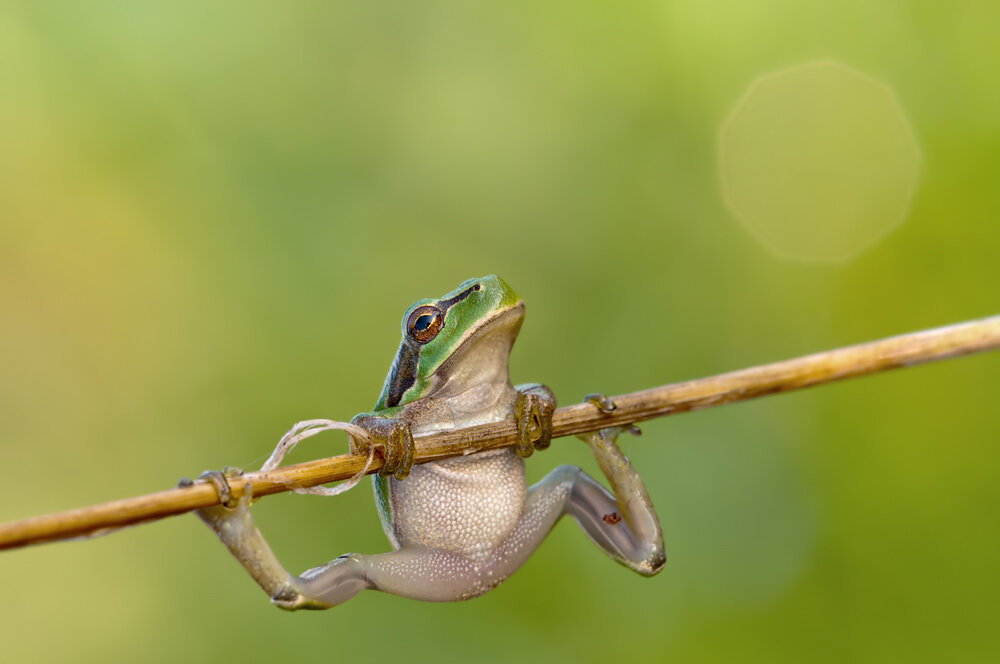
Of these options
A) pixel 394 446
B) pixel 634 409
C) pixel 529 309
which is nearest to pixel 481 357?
pixel 394 446

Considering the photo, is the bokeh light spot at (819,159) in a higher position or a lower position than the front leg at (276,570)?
lower

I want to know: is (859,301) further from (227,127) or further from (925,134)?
(227,127)

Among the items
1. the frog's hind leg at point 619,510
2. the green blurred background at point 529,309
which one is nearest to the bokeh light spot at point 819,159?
the green blurred background at point 529,309

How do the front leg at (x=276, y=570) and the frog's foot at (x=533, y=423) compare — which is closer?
the front leg at (x=276, y=570)

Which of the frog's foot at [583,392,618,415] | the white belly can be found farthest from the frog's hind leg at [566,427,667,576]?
the frog's foot at [583,392,618,415]

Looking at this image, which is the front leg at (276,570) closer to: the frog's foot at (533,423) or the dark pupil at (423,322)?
the frog's foot at (533,423)

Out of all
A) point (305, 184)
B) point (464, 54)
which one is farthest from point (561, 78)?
point (305, 184)

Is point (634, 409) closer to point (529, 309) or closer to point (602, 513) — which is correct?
point (602, 513)
